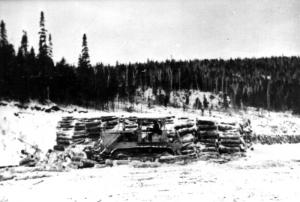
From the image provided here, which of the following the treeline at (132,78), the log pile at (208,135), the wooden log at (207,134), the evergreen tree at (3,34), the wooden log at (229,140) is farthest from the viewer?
the evergreen tree at (3,34)

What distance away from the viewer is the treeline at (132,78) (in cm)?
6241

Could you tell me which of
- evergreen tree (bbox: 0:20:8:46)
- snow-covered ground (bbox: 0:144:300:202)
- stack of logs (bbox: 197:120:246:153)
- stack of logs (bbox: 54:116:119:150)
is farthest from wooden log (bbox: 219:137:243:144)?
evergreen tree (bbox: 0:20:8:46)

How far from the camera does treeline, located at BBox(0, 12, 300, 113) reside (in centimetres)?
6241

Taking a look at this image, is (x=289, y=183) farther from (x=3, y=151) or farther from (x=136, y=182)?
(x=3, y=151)

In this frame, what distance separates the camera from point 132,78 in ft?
405

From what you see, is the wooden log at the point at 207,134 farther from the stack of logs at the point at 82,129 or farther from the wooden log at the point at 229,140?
the stack of logs at the point at 82,129

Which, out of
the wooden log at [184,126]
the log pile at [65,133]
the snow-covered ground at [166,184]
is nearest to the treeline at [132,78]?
the log pile at [65,133]

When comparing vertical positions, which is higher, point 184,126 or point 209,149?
point 184,126

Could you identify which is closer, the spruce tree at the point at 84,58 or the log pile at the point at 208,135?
the log pile at the point at 208,135

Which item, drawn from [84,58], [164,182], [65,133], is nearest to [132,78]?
[84,58]

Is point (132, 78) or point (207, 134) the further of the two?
point (132, 78)

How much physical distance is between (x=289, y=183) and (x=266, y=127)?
2499 inches

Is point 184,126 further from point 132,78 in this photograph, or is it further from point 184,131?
point 132,78

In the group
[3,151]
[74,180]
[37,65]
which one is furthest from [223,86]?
[74,180]
